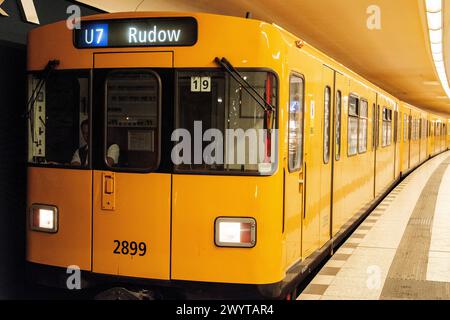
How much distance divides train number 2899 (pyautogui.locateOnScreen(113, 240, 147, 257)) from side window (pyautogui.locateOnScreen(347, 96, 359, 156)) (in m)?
4.29

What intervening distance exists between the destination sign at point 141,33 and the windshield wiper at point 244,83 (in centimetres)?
28

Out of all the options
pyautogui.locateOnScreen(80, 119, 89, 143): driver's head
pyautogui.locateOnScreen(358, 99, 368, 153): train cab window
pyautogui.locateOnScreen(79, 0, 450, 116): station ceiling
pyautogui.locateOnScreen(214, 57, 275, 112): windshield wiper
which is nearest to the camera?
pyautogui.locateOnScreen(214, 57, 275, 112): windshield wiper

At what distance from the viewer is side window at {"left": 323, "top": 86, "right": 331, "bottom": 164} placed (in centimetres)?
633

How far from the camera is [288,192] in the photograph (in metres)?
4.65

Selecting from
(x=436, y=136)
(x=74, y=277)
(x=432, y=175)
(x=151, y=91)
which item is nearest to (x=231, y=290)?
(x=74, y=277)

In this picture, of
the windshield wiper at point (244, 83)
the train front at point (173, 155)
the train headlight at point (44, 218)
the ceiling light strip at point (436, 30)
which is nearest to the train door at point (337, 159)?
the train front at point (173, 155)

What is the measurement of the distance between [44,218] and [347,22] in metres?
8.53

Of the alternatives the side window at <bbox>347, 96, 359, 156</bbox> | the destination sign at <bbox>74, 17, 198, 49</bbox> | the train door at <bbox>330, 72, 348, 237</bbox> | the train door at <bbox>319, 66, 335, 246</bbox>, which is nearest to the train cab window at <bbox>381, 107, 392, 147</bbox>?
the side window at <bbox>347, 96, 359, 156</bbox>

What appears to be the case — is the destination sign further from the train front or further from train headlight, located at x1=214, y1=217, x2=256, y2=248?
train headlight, located at x1=214, y1=217, x2=256, y2=248

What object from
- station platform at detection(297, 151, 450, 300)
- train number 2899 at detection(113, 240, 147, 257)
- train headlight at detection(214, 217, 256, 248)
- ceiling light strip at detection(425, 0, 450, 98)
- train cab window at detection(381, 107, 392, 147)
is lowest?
station platform at detection(297, 151, 450, 300)

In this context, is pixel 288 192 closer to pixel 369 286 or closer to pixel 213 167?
pixel 213 167

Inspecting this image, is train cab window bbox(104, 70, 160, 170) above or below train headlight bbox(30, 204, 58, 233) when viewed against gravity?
above

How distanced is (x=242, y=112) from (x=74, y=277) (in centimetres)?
179

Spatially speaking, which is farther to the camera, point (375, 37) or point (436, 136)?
point (436, 136)
